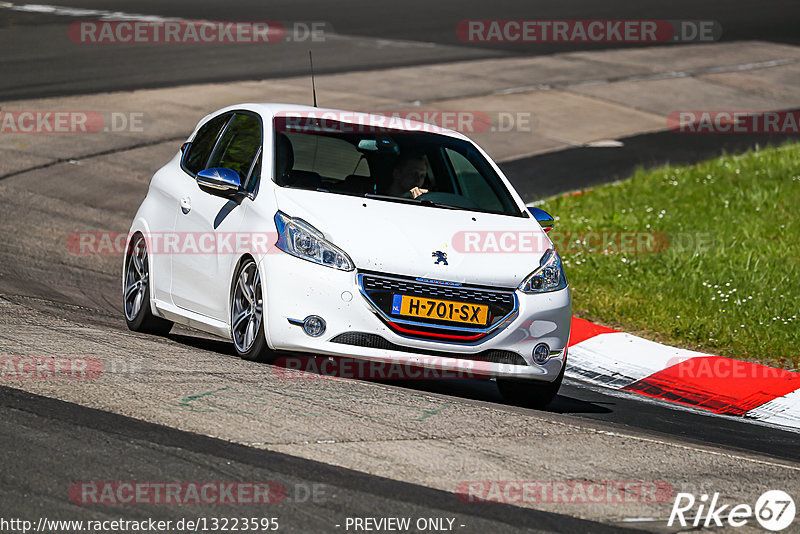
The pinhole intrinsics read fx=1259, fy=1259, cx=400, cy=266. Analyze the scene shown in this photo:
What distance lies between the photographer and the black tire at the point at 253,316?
7.36 m

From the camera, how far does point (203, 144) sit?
353 inches

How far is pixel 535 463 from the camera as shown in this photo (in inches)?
230

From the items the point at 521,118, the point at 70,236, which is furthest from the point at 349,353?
the point at 521,118

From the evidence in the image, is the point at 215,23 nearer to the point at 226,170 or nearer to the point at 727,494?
the point at 226,170

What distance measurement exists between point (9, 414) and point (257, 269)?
1.95 meters

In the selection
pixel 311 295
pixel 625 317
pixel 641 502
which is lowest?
pixel 625 317

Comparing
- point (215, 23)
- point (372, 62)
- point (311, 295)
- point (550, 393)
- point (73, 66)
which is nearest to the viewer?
point (311, 295)

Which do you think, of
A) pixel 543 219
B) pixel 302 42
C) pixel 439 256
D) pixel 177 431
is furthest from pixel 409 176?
pixel 302 42

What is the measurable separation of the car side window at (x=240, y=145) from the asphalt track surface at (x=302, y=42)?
11.1 m

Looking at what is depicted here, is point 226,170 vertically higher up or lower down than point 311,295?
higher up
